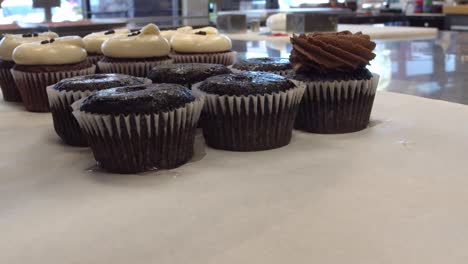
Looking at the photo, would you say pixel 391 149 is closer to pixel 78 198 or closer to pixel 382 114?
pixel 382 114

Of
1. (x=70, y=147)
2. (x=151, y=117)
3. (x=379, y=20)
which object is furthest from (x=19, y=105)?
(x=379, y=20)

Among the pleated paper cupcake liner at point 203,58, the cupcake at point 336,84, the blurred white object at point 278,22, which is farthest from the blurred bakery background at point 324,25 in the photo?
the pleated paper cupcake liner at point 203,58

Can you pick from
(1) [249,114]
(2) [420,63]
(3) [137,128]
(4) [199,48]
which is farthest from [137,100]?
(2) [420,63]

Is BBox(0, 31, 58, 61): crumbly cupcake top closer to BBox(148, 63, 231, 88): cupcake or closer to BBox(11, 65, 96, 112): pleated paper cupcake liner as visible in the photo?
BBox(11, 65, 96, 112): pleated paper cupcake liner

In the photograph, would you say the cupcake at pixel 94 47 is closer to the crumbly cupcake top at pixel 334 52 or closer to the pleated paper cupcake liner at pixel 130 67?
the pleated paper cupcake liner at pixel 130 67

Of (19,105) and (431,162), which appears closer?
(431,162)

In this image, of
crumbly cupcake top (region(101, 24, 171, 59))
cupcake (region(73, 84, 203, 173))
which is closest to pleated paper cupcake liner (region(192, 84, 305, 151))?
cupcake (region(73, 84, 203, 173))
